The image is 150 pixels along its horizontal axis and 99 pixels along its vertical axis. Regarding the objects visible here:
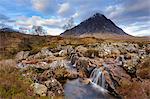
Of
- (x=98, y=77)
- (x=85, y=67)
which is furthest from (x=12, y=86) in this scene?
(x=85, y=67)

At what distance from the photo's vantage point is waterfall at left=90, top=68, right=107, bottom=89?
24555 mm

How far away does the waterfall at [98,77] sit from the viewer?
24.6m

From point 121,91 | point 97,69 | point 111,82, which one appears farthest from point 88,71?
point 121,91

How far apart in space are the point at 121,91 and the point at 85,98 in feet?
10.1

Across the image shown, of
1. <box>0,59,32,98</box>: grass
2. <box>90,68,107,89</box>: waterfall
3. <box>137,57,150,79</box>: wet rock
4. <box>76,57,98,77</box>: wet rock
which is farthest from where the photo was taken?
<box>76,57,98,77</box>: wet rock

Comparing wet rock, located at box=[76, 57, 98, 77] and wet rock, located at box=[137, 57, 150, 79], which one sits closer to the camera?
wet rock, located at box=[137, 57, 150, 79]

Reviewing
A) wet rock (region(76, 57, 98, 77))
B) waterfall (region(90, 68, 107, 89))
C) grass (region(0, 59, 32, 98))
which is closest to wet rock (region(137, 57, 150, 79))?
waterfall (region(90, 68, 107, 89))

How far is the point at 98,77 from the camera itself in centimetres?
2592

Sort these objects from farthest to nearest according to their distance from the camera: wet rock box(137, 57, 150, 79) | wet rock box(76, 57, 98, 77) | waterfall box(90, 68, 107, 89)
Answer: wet rock box(76, 57, 98, 77)
waterfall box(90, 68, 107, 89)
wet rock box(137, 57, 150, 79)

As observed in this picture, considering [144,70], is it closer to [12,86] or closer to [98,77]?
[98,77]

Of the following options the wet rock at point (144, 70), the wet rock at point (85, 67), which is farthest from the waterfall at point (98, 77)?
the wet rock at point (144, 70)

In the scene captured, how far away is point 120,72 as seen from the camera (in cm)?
2472

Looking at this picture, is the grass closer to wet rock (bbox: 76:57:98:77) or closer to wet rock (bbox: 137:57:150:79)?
wet rock (bbox: 137:57:150:79)

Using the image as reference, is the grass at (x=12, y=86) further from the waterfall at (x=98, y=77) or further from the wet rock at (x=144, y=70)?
the wet rock at (x=144, y=70)
